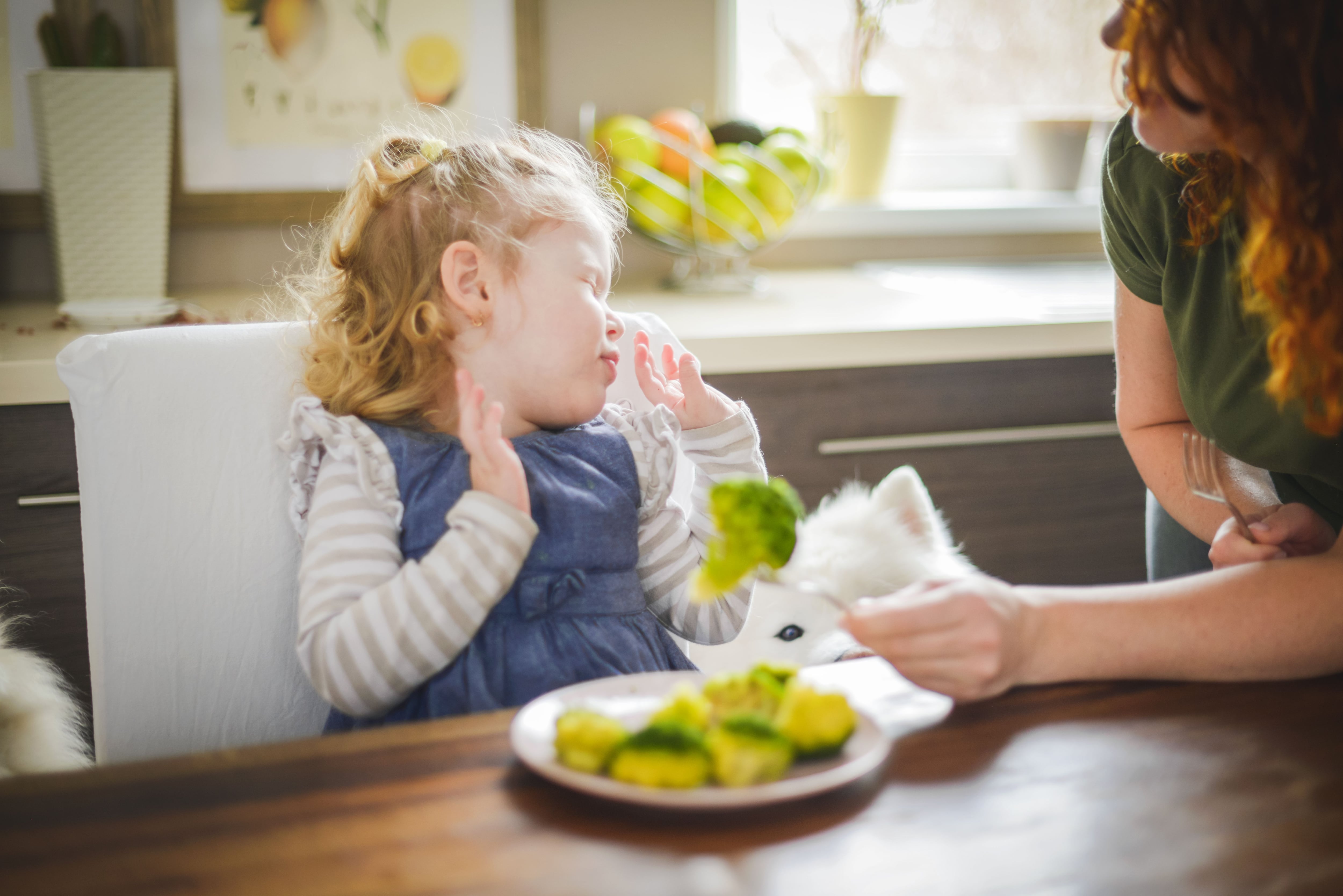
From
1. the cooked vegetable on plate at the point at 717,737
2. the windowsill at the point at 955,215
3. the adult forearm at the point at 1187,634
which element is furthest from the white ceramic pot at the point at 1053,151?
the cooked vegetable on plate at the point at 717,737

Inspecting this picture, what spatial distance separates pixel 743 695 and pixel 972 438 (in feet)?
3.95

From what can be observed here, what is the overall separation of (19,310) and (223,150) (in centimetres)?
42

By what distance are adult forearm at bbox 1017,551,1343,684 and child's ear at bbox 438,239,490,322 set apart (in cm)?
54

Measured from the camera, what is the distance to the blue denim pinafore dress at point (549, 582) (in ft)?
3.16

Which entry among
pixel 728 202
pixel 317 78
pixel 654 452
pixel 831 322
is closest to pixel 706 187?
pixel 728 202

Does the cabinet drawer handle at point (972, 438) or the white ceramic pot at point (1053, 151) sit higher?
the white ceramic pot at point (1053, 151)

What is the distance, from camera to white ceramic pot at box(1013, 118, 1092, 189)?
99.7 inches

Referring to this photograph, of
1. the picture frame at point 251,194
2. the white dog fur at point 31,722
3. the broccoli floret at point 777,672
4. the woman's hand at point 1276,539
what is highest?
the picture frame at point 251,194

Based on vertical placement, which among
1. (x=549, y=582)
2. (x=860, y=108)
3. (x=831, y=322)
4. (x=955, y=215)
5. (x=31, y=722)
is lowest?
(x=31, y=722)

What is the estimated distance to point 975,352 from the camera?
1736 mm

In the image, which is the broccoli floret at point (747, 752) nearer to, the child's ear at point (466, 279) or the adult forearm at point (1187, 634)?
the adult forearm at point (1187, 634)

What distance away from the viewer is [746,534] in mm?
684

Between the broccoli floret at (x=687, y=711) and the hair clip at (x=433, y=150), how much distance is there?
25.8 inches

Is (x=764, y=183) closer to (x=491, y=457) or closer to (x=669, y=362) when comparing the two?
(x=669, y=362)
